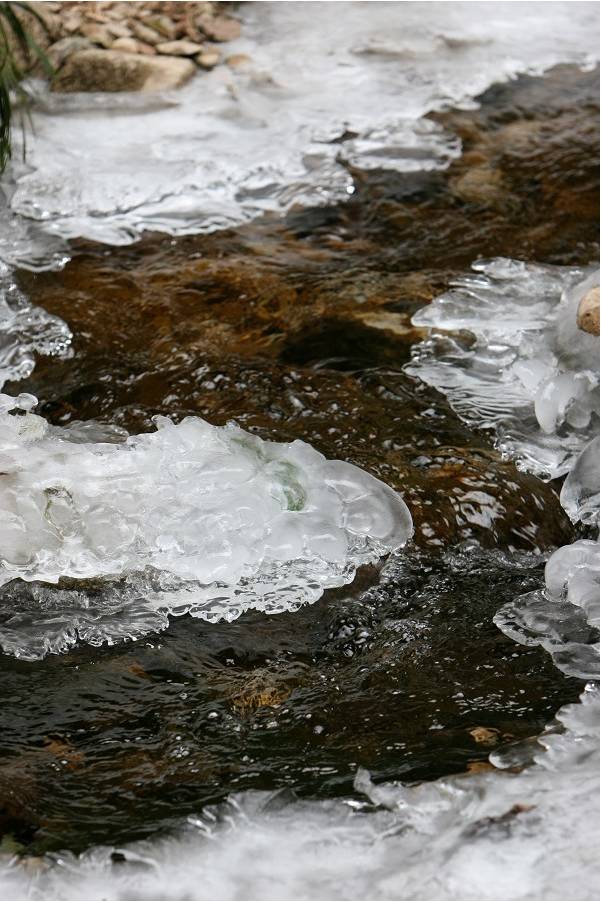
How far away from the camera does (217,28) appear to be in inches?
221

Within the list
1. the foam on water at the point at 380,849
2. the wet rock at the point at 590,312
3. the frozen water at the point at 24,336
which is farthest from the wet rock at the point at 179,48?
the foam on water at the point at 380,849

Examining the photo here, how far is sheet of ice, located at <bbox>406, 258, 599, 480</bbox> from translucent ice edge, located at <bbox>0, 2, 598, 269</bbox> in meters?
0.94

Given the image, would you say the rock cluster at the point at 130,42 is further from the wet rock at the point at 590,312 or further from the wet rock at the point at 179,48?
the wet rock at the point at 590,312

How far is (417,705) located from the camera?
7.47 ft

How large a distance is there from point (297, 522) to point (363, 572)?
20 centimetres

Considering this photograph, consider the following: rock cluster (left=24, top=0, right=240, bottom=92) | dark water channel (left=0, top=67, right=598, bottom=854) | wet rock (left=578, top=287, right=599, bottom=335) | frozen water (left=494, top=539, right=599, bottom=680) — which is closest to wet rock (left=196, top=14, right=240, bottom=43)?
rock cluster (left=24, top=0, right=240, bottom=92)

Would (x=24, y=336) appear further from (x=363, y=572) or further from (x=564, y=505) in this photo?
(x=564, y=505)

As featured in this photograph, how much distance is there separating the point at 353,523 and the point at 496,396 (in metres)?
0.78

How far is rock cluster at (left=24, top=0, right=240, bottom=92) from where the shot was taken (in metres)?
5.13

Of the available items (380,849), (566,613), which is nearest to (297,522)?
(566,613)

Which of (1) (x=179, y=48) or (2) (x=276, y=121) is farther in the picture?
(1) (x=179, y=48)

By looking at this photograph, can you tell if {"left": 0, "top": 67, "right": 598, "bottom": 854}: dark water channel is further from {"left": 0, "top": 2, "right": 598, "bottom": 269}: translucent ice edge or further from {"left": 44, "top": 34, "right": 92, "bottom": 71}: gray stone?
{"left": 44, "top": 34, "right": 92, "bottom": 71}: gray stone

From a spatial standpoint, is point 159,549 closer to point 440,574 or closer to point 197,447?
point 197,447

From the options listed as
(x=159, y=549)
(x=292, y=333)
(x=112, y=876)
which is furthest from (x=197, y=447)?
(x=112, y=876)
